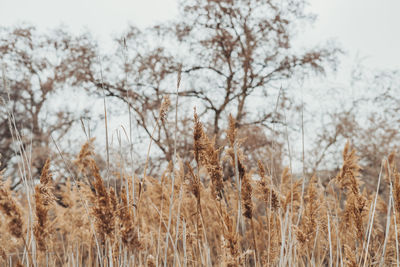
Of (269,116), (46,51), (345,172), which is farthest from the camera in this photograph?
(46,51)

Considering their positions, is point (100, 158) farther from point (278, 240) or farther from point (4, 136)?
point (4, 136)

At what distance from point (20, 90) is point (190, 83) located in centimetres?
1018

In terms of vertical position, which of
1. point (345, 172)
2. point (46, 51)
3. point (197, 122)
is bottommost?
point (345, 172)

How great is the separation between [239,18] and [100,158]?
6124 mm

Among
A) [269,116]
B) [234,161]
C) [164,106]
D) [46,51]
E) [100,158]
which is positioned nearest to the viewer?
[164,106]

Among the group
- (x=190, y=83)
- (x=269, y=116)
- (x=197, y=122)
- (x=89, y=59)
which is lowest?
(x=197, y=122)

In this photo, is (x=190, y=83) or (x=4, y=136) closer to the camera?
(x=190, y=83)

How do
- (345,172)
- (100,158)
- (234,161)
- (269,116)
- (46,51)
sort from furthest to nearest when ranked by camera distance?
(46,51) → (269,116) → (100,158) → (345,172) → (234,161)

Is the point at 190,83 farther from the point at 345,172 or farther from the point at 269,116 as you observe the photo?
the point at 345,172

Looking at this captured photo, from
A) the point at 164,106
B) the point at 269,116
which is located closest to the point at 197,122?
the point at 164,106

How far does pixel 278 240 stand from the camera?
1.74m

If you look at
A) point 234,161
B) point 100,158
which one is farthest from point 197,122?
point 100,158

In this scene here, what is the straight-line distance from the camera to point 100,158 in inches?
333

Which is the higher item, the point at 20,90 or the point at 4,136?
the point at 20,90
